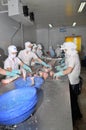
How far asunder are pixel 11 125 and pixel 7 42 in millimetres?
3367

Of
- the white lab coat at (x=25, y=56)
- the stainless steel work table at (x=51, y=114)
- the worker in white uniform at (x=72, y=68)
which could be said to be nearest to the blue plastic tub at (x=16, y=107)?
the stainless steel work table at (x=51, y=114)

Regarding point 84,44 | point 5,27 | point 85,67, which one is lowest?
point 85,67

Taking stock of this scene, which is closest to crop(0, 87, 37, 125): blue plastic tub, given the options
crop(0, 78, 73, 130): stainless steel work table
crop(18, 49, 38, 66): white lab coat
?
crop(0, 78, 73, 130): stainless steel work table

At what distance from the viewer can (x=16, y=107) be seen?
1.06m

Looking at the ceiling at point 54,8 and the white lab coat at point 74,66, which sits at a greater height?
the ceiling at point 54,8

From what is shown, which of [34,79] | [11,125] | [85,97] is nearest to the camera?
[11,125]

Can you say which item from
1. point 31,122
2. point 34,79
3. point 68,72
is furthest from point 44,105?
point 68,72

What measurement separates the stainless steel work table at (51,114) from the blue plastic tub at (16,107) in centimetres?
8

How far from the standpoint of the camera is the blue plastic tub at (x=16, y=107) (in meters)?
1.04

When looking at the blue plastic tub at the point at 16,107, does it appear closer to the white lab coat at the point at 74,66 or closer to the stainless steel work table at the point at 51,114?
the stainless steel work table at the point at 51,114

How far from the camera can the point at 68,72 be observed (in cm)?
247

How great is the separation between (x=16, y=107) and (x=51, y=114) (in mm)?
342

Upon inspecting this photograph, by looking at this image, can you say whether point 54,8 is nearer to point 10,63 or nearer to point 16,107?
point 10,63

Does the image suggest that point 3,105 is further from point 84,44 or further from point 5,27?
point 84,44
